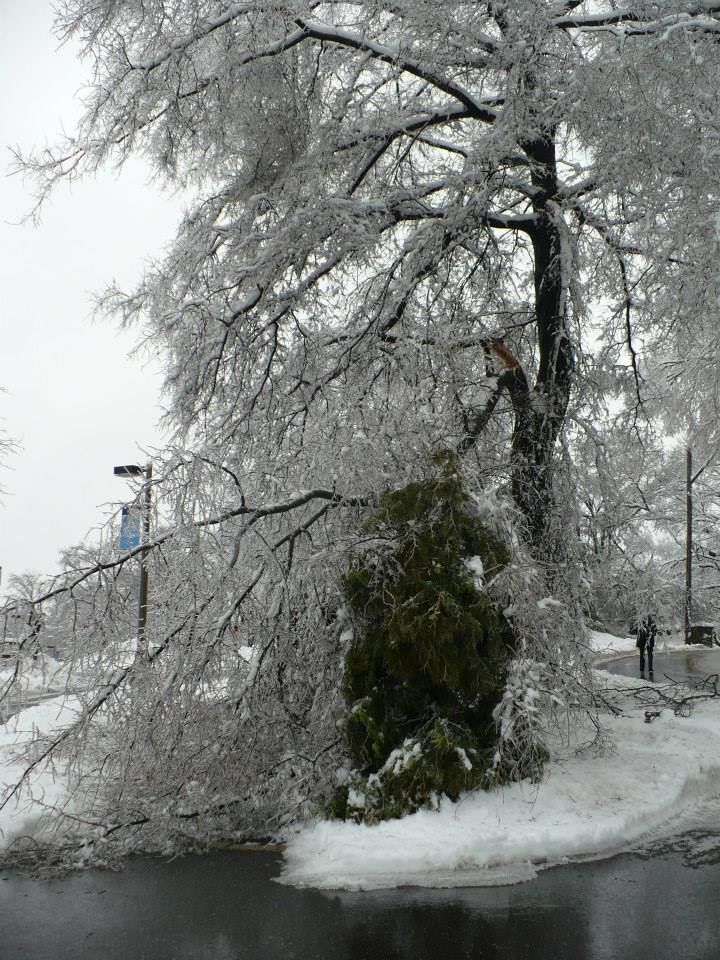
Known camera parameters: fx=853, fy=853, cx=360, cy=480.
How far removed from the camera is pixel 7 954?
15.0 feet

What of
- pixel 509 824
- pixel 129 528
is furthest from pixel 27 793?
pixel 509 824

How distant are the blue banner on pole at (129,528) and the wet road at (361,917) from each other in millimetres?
2405

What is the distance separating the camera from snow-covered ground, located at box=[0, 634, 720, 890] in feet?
18.6

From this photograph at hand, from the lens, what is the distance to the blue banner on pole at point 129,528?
21.6ft

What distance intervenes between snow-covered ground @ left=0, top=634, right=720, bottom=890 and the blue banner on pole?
1.31 meters

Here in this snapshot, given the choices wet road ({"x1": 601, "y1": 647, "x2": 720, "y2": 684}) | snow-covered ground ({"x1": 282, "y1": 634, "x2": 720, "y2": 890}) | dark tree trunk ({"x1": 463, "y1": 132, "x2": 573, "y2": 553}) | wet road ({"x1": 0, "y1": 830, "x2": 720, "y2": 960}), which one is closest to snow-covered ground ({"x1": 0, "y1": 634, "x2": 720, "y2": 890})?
snow-covered ground ({"x1": 282, "y1": 634, "x2": 720, "y2": 890})

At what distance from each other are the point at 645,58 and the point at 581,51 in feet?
2.54

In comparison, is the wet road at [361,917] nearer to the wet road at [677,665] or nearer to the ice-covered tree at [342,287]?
the ice-covered tree at [342,287]

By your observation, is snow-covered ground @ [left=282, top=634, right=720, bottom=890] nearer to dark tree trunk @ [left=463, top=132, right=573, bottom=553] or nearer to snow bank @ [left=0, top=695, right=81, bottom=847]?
snow bank @ [left=0, top=695, right=81, bottom=847]

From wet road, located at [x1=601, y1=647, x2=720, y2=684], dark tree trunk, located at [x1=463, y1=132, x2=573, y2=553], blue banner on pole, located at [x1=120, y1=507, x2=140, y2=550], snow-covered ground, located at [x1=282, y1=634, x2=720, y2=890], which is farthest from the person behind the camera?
wet road, located at [x1=601, y1=647, x2=720, y2=684]

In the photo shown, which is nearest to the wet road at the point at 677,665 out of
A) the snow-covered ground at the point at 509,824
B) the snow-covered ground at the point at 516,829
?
the snow-covered ground at the point at 509,824

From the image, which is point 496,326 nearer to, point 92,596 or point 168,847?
point 92,596

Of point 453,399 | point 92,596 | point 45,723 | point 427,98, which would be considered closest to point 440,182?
point 427,98

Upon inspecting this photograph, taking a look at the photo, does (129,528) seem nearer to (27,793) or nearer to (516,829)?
(27,793)
